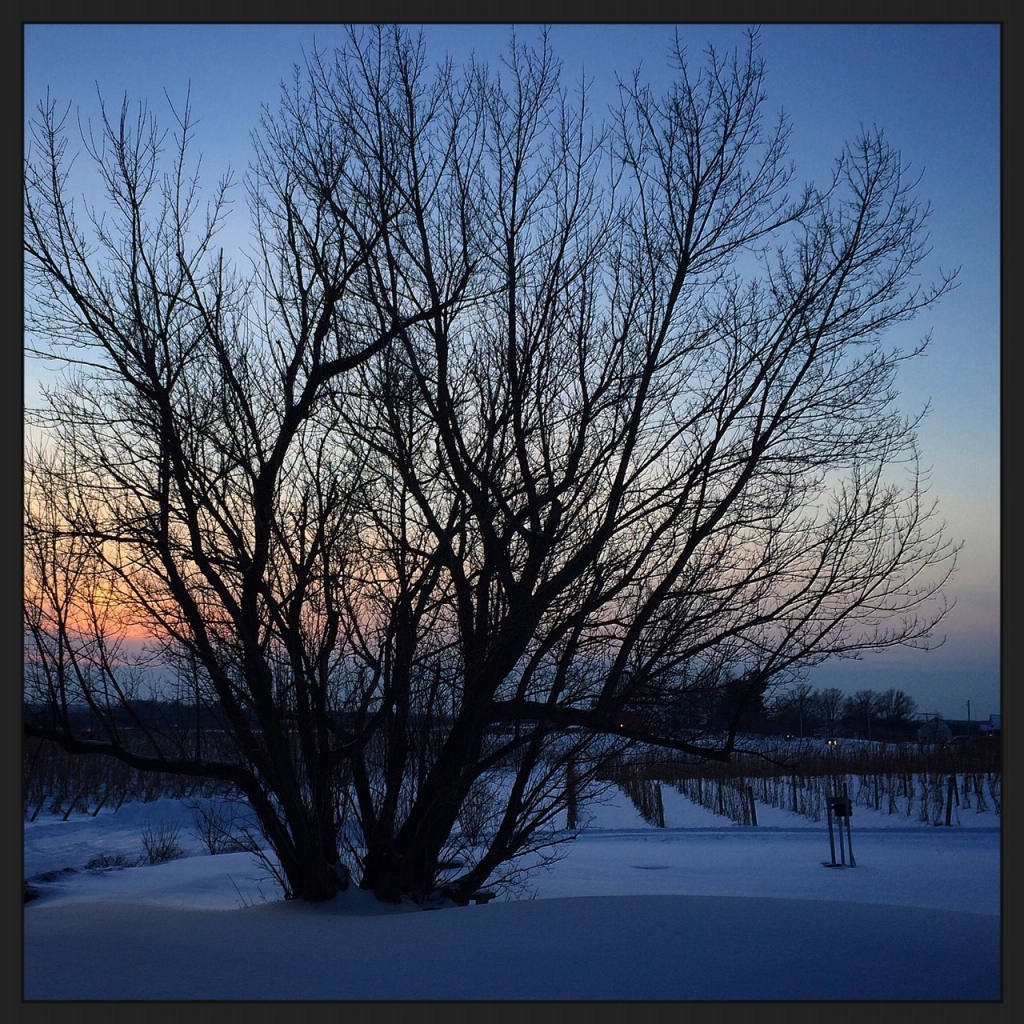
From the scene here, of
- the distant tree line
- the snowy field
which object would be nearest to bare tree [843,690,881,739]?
the distant tree line

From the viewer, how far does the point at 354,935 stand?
4.58 m

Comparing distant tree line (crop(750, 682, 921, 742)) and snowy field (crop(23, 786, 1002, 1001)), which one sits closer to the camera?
snowy field (crop(23, 786, 1002, 1001))

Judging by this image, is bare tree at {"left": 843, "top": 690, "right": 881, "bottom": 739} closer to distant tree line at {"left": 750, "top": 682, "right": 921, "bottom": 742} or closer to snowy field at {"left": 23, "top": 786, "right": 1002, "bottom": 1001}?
distant tree line at {"left": 750, "top": 682, "right": 921, "bottom": 742}

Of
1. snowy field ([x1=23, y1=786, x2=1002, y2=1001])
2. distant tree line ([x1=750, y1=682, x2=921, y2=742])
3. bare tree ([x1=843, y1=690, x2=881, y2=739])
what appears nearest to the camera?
snowy field ([x1=23, y1=786, x2=1002, y2=1001])

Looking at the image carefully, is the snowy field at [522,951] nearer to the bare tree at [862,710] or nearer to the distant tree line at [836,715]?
the distant tree line at [836,715]

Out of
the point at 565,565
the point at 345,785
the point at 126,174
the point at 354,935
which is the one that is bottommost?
the point at 354,935

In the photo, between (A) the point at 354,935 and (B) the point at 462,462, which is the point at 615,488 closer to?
(B) the point at 462,462

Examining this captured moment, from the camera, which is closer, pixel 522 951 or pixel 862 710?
pixel 522 951

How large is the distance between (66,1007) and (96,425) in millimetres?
3260

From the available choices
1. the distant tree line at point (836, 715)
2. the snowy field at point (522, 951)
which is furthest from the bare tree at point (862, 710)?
the snowy field at point (522, 951)

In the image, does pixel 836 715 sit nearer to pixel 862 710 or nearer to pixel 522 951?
pixel 862 710

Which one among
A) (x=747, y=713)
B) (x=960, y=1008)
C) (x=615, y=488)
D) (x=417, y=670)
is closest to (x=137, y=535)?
(x=417, y=670)

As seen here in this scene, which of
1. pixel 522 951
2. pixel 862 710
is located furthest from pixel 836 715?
pixel 522 951

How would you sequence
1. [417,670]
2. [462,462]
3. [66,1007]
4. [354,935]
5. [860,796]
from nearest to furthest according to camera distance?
[66,1007] → [354,935] → [417,670] → [462,462] → [860,796]
